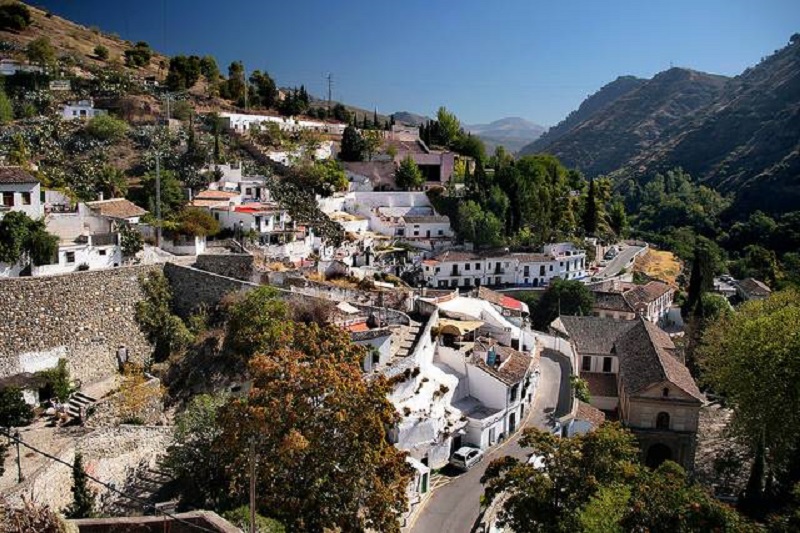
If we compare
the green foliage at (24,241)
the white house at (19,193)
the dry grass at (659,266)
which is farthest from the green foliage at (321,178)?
the dry grass at (659,266)

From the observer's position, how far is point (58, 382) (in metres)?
20.2

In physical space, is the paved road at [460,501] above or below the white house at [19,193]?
below

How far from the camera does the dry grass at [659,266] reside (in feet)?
194

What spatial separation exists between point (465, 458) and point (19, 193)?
18500 mm

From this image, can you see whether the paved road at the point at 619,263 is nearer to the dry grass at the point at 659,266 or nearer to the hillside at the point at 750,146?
the dry grass at the point at 659,266

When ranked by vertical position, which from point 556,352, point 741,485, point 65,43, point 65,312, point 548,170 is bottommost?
point 741,485

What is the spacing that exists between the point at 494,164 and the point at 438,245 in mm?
15113

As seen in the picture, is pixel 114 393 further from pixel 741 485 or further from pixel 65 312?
pixel 741 485

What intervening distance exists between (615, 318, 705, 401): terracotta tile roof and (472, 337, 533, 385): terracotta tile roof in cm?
483

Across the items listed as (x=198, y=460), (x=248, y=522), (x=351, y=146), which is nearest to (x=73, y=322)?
(x=198, y=460)

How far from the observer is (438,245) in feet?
154

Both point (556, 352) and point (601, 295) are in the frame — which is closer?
point (556, 352)

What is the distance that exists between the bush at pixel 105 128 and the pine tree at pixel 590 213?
120 feet

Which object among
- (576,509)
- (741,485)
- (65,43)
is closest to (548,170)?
(741,485)
